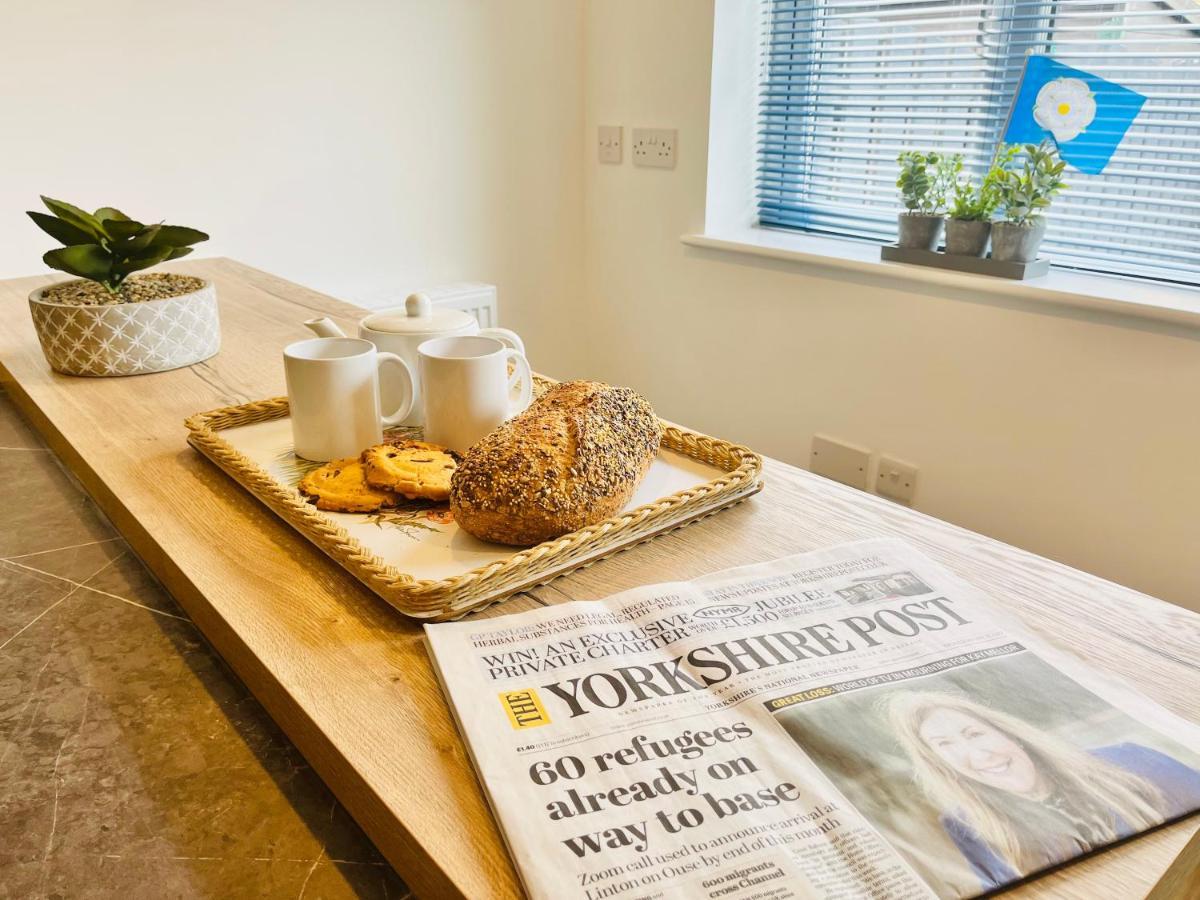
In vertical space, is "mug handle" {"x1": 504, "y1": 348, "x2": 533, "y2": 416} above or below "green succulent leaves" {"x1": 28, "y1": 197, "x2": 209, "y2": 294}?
below

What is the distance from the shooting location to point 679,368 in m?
2.66

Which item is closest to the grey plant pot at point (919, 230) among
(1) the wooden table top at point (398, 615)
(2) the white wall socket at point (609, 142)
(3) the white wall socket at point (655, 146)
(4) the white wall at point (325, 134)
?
(3) the white wall socket at point (655, 146)

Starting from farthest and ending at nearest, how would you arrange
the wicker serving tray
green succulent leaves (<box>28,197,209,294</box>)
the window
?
the window → green succulent leaves (<box>28,197,209,294</box>) → the wicker serving tray

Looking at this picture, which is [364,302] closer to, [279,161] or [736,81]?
[279,161]

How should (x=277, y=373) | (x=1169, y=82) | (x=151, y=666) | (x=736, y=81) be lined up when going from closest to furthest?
(x=151, y=666) → (x=277, y=373) → (x=1169, y=82) → (x=736, y=81)

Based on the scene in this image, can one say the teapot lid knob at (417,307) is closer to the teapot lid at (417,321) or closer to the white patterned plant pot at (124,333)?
the teapot lid at (417,321)

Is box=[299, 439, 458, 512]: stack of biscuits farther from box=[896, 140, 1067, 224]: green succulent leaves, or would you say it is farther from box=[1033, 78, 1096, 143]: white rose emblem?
box=[1033, 78, 1096, 143]: white rose emblem

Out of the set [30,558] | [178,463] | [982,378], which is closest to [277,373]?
[178,463]

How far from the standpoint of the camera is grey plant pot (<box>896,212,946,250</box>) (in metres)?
2.00

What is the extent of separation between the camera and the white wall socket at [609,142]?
8.59ft

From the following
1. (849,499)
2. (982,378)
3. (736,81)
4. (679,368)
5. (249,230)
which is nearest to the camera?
(849,499)

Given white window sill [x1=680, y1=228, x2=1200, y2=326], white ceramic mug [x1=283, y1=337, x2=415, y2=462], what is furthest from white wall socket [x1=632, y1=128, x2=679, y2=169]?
white ceramic mug [x1=283, y1=337, x2=415, y2=462]

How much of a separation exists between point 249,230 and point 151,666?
5.56 feet

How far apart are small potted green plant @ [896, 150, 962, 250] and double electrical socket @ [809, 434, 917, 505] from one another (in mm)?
507
